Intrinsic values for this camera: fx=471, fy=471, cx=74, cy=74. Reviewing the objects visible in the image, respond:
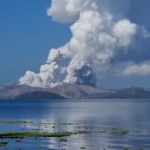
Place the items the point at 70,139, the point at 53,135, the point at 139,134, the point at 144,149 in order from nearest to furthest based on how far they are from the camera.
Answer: the point at 144,149 → the point at 70,139 → the point at 53,135 → the point at 139,134

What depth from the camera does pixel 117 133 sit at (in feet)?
335

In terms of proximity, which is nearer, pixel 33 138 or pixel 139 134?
pixel 33 138

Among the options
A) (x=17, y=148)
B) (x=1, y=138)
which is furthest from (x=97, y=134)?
(x=17, y=148)

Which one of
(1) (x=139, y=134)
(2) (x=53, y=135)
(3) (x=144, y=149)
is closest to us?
(3) (x=144, y=149)

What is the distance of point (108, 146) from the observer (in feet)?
257

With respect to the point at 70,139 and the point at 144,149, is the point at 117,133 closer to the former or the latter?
the point at 70,139

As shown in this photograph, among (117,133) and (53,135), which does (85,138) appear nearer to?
(53,135)

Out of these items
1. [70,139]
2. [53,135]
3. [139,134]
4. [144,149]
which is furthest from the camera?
[139,134]

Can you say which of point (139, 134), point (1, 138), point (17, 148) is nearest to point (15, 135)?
point (1, 138)

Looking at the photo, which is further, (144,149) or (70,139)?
(70,139)

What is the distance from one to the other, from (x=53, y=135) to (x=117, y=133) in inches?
624

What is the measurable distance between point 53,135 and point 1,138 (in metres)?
10.5

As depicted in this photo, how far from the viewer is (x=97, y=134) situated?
9944cm

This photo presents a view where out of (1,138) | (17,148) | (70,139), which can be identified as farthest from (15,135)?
(17,148)
